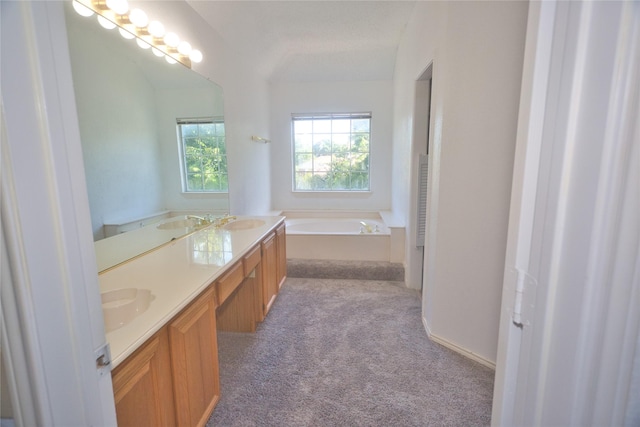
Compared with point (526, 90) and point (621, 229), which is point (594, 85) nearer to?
point (526, 90)

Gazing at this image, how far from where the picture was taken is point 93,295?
55cm

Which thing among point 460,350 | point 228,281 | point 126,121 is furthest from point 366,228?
point 126,121

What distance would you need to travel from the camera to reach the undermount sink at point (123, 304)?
1.23 metres

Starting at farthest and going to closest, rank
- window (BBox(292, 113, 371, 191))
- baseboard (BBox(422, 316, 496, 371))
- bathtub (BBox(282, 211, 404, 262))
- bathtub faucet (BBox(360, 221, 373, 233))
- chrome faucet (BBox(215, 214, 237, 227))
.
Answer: window (BBox(292, 113, 371, 191))
bathtub faucet (BBox(360, 221, 373, 233))
bathtub (BBox(282, 211, 404, 262))
chrome faucet (BBox(215, 214, 237, 227))
baseboard (BBox(422, 316, 496, 371))

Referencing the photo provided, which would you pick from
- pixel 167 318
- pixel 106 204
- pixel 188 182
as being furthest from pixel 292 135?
pixel 167 318

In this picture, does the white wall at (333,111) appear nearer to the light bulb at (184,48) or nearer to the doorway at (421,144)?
the doorway at (421,144)

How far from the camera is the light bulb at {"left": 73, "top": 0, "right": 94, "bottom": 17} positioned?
53.4 inches

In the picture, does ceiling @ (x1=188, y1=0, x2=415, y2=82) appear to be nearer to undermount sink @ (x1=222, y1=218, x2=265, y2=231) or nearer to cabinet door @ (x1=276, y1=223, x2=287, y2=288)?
undermount sink @ (x1=222, y1=218, x2=265, y2=231)

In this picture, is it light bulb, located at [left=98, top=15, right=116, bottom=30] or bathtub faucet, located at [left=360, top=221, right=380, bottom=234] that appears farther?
bathtub faucet, located at [left=360, top=221, right=380, bottom=234]

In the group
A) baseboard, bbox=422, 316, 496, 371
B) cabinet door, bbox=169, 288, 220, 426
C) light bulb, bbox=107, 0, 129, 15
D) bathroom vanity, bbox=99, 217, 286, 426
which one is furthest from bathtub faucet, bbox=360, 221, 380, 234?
light bulb, bbox=107, 0, 129, 15

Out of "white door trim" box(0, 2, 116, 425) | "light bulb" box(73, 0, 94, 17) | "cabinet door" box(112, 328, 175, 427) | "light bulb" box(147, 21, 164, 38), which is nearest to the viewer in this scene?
"white door trim" box(0, 2, 116, 425)

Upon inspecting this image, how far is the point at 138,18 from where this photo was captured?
1.71m

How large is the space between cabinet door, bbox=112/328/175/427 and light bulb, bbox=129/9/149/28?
164cm

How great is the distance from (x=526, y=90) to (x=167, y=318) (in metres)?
1.19
